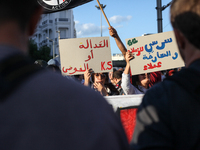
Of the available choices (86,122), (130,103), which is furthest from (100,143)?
(130,103)

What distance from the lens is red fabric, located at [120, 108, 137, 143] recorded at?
8.88ft

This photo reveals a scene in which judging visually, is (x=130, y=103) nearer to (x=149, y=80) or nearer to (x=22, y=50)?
(x=149, y=80)

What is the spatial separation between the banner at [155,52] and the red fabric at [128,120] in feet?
4.69

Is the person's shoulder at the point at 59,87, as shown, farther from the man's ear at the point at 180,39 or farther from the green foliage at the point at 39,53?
the green foliage at the point at 39,53

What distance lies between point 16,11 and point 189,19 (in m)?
0.67

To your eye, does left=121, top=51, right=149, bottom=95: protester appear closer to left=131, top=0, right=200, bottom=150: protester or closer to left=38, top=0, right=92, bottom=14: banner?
left=38, top=0, right=92, bottom=14: banner

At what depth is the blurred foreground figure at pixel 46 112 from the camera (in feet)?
1.80

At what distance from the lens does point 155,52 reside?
435cm

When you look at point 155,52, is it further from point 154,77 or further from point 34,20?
point 34,20

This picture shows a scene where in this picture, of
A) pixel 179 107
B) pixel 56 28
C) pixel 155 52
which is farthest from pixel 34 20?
pixel 56 28

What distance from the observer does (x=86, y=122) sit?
0.58 meters

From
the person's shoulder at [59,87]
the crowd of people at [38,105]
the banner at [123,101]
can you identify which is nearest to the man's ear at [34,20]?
the crowd of people at [38,105]

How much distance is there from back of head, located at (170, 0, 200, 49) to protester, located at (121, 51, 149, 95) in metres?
2.37

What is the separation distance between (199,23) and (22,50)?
686 millimetres
